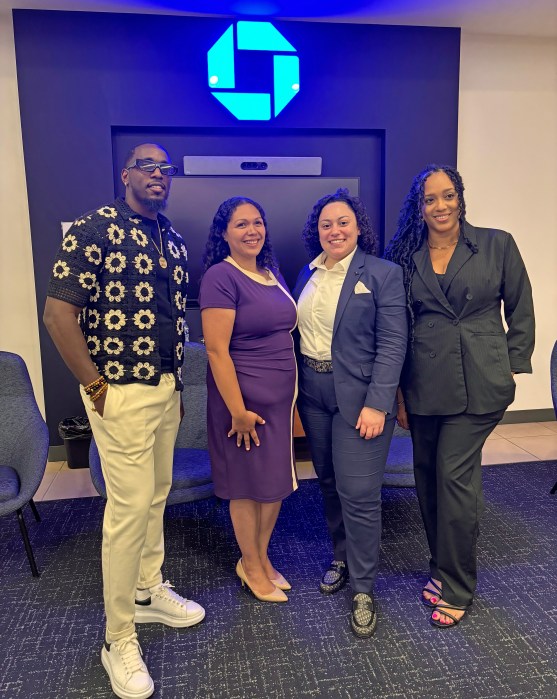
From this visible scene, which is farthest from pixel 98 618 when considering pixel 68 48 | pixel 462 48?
pixel 462 48

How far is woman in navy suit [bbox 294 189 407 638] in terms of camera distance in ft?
6.42

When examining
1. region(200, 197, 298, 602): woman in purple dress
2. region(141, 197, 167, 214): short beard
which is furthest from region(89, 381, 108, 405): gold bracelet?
region(141, 197, 167, 214): short beard

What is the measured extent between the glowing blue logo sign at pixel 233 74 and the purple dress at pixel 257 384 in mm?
2114

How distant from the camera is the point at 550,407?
15.3 ft

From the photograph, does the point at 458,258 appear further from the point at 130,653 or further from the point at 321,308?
the point at 130,653

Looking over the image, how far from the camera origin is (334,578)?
2297 mm

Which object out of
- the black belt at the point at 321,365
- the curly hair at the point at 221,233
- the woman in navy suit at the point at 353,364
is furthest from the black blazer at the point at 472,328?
the curly hair at the point at 221,233

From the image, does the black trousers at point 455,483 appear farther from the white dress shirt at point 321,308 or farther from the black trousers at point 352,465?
the white dress shirt at point 321,308

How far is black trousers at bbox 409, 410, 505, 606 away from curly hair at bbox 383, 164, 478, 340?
1.21 ft

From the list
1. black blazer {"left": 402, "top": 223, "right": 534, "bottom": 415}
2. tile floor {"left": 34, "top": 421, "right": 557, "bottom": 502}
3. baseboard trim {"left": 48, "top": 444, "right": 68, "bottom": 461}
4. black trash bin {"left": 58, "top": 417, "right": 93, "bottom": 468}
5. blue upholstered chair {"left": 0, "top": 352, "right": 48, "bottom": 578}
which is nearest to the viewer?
black blazer {"left": 402, "top": 223, "right": 534, "bottom": 415}

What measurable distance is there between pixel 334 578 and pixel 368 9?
341cm

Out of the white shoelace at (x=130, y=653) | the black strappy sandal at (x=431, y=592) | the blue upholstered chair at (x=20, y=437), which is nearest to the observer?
the white shoelace at (x=130, y=653)

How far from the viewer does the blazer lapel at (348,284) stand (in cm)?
197

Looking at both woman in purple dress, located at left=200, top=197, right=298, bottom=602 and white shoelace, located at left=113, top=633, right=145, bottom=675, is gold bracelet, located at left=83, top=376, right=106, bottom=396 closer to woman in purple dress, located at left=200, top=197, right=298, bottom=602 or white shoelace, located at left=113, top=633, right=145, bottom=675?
woman in purple dress, located at left=200, top=197, right=298, bottom=602
